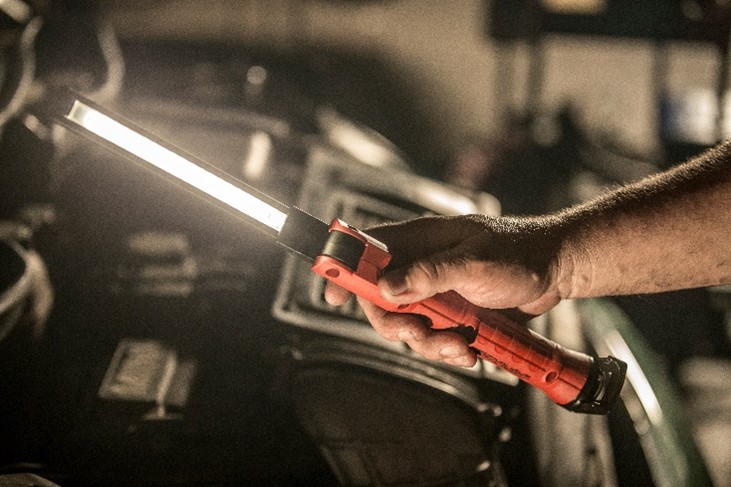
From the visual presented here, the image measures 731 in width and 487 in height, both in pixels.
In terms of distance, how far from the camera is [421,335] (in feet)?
3.51

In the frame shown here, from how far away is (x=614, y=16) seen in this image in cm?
408

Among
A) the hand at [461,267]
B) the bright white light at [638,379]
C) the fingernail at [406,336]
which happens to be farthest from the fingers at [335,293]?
the bright white light at [638,379]

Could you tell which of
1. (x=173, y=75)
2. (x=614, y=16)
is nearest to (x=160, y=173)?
(x=173, y=75)

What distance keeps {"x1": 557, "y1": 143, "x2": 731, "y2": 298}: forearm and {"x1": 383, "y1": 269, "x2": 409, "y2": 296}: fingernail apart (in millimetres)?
321

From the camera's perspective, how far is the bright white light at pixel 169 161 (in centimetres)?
91

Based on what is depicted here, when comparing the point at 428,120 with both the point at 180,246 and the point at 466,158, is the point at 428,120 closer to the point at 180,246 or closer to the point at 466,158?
the point at 466,158

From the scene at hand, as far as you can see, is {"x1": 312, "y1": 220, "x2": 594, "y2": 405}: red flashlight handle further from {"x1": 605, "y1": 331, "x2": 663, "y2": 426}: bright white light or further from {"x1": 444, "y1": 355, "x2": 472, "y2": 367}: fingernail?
{"x1": 605, "y1": 331, "x2": 663, "y2": 426}: bright white light

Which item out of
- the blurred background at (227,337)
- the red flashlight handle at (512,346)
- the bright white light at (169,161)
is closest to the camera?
the bright white light at (169,161)

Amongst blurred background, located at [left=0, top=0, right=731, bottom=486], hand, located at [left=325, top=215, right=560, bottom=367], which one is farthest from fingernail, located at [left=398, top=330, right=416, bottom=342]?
blurred background, located at [left=0, top=0, right=731, bottom=486]

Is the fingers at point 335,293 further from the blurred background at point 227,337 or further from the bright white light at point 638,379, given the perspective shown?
the bright white light at point 638,379

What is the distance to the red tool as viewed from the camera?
916mm

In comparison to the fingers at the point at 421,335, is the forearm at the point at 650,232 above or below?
above

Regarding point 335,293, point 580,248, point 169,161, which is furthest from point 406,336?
point 169,161

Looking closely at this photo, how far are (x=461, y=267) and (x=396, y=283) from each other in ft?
0.38
